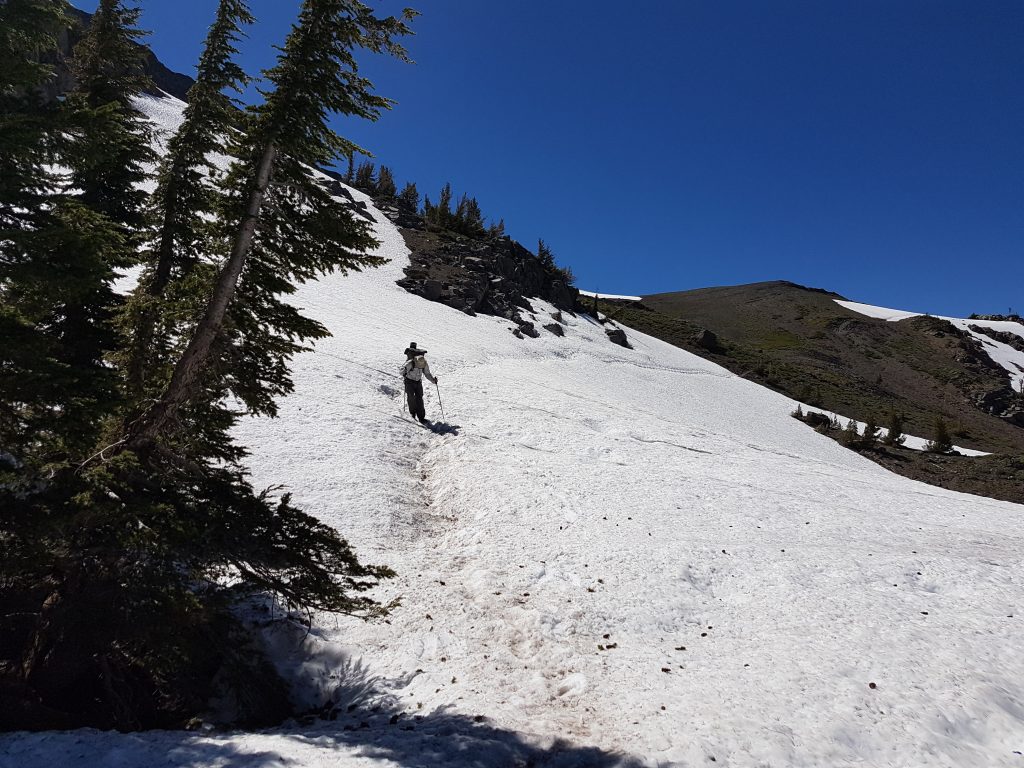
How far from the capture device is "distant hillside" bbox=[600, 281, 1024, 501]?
37.5m

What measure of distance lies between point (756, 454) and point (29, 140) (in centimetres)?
1880

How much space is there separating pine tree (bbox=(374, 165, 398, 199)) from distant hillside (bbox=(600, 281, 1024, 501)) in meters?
37.0

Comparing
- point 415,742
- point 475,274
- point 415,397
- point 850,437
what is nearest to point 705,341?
point 475,274

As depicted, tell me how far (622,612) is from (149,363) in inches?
284

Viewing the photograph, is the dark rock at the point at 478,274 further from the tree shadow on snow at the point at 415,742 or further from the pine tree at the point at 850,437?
the tree shadow on snow at the point at 415,742

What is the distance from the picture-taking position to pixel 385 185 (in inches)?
3233

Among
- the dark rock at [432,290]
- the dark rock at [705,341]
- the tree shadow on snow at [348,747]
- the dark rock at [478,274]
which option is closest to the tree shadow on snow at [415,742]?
the tree shadow on snow at [348,747]

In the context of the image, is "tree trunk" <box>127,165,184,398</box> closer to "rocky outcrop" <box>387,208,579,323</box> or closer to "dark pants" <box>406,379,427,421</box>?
"dark pants" <box>406,379,427,421</box>

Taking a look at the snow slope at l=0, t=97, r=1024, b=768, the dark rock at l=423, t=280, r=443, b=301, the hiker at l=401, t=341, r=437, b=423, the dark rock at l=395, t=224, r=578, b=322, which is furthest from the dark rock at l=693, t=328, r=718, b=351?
the hiker at l=401, t=341, r=437, b=423

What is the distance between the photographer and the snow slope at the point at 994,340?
7944 centimetres

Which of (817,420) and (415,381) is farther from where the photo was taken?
(817,420)

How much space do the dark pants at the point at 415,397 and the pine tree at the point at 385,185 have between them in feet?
220

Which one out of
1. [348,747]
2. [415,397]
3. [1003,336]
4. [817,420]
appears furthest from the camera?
[1003,336]

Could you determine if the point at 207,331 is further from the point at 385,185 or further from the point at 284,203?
the point at 385,185
